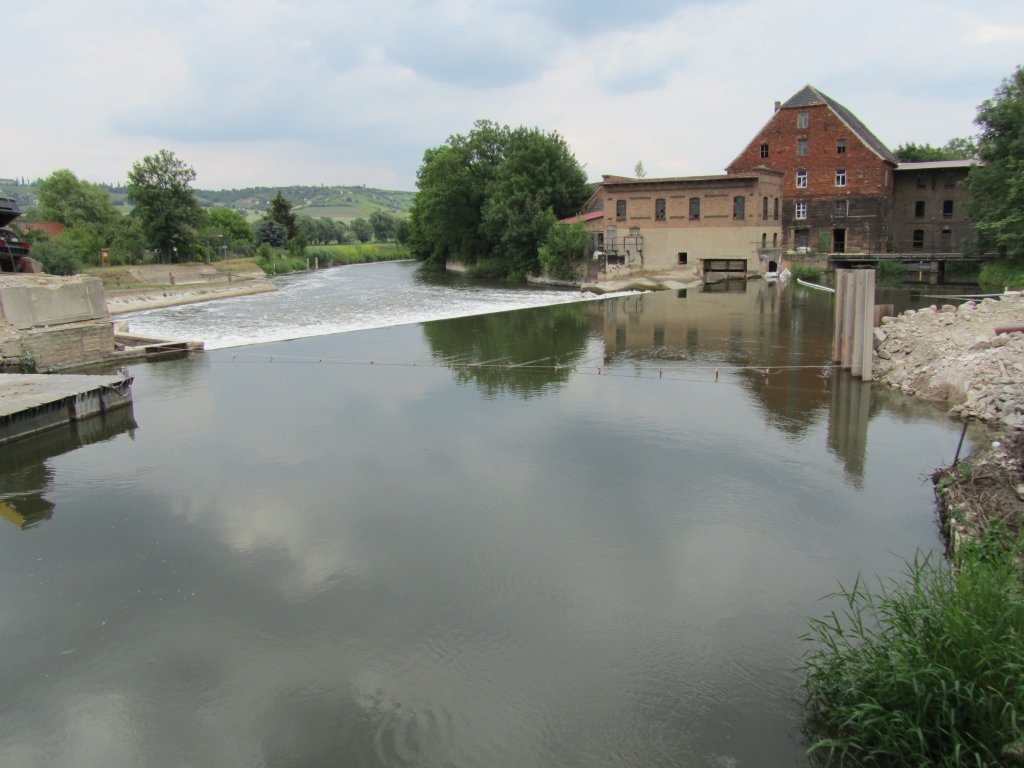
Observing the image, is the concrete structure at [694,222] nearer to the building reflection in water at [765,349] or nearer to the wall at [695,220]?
the wall at [695,220]

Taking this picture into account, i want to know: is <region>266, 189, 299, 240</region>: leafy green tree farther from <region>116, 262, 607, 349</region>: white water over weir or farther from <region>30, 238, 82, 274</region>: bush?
<region>30, 238, 82, 274</region>: bush

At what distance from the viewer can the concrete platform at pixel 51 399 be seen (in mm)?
14305

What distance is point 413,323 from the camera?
30797 millimetres

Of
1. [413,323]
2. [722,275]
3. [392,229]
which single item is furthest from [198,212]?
[392,229]

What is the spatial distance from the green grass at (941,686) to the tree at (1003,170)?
33.8 meters

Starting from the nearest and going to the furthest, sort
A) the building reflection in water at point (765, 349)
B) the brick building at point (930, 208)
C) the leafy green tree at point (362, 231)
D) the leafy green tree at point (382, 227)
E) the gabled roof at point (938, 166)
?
the building reflection in water at point (765, 349) → the gabled roof at point (938, 166) → the brick building at point (930, 208) → the leafy green tree at point (362, 231) → the leafy green tree at point (382, 227)

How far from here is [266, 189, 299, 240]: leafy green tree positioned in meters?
85.6

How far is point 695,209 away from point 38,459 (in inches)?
1579

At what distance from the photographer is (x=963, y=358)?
599 inches

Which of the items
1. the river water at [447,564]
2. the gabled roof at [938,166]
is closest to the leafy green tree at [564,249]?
the gabled roof at [938,166]

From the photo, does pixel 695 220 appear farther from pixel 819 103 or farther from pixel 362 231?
pixel 362 231

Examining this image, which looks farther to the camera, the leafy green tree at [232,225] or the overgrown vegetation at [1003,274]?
the leafy green tree at [232,225]

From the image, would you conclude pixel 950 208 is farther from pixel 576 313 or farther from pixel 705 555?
pixel 705 555

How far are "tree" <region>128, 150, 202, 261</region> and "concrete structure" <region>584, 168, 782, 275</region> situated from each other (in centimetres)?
3167
